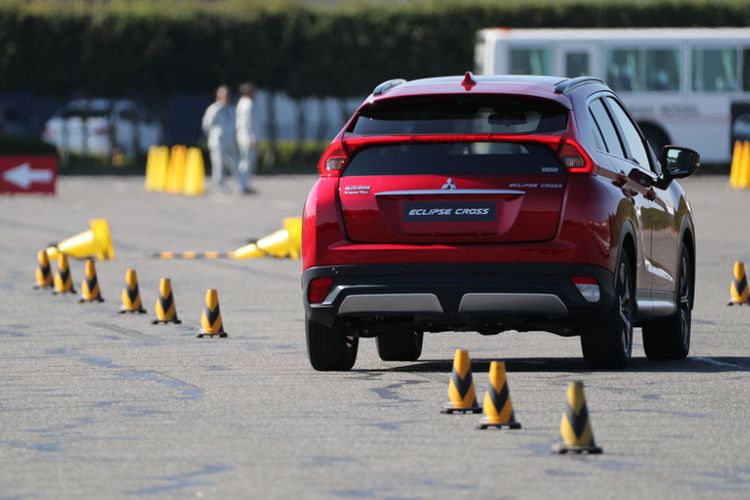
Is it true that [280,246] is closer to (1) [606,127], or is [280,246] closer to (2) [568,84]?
(1) [606,127]

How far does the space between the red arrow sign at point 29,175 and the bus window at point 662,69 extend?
539 inches

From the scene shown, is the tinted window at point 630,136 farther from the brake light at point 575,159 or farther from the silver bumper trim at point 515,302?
the silver bumper trim at point 515,302

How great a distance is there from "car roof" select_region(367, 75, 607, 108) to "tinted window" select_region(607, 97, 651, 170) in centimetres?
82

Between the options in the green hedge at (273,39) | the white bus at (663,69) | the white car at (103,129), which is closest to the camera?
the white bus at (663,69)

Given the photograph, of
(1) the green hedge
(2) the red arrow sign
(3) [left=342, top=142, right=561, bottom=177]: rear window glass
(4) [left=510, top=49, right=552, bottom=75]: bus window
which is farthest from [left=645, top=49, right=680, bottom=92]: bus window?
(3) [left=342, top=142, right=561, bottom=177]: rear window glass

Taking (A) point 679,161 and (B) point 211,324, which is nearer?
(A) point 679,161

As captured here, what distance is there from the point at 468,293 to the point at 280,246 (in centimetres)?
1132

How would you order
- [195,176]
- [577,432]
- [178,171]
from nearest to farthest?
[577,432]
[195,176]
[178,171]

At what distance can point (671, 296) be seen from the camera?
41.2ft

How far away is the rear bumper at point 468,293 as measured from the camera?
10875mm

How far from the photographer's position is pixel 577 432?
832 centimetres

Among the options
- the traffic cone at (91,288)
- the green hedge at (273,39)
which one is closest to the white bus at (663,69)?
the green hedge at (273,39)

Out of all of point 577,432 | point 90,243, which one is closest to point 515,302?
point 577,432

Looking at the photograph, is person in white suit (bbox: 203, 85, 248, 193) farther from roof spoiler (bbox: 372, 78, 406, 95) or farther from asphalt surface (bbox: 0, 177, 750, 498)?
roof spoiler (bbox: 372, 78, 406, 95)
